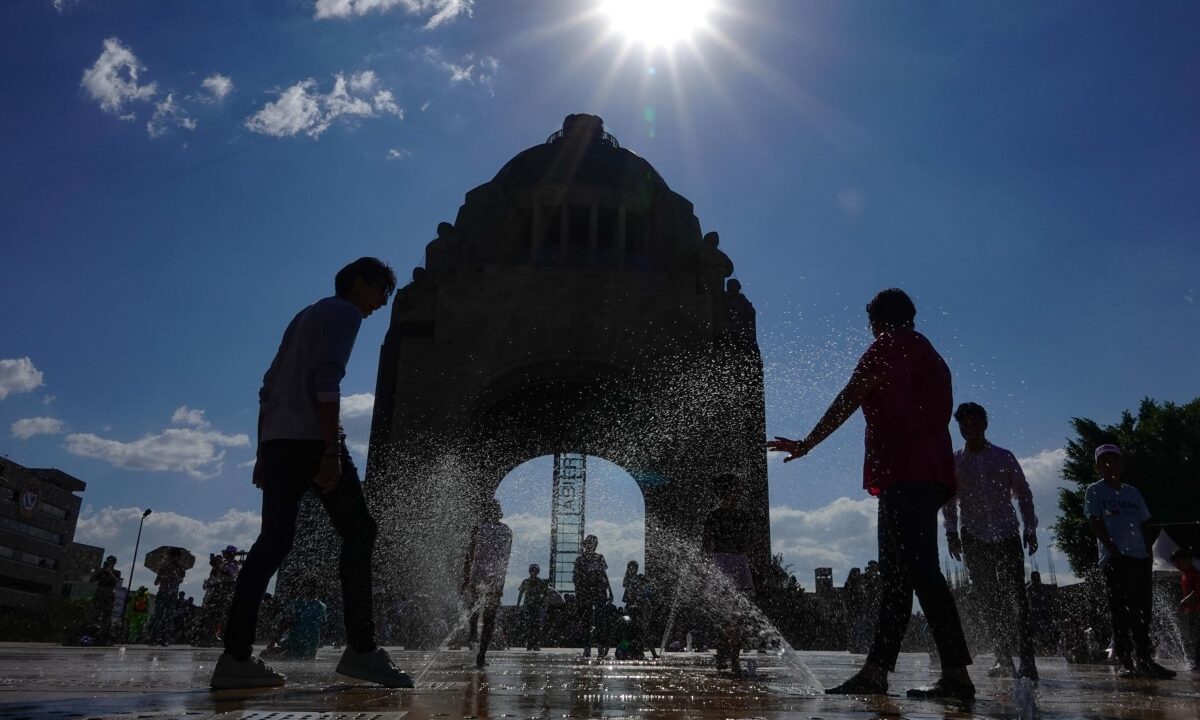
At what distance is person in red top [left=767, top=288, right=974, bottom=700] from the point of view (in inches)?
146

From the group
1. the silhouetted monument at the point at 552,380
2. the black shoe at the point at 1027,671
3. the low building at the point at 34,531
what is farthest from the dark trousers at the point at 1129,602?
the low building at the point at 34,531

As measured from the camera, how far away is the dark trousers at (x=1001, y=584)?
18.3 ft

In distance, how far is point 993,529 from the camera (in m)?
5.76

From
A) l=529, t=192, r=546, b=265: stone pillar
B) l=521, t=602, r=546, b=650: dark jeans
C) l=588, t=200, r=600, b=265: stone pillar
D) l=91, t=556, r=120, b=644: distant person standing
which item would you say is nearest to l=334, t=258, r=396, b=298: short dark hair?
l=521, t=602, r=546, b=650: dark jeans

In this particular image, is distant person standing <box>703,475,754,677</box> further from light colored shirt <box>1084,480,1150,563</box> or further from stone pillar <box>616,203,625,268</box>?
stone pillar <box>616,203,625,268</box>

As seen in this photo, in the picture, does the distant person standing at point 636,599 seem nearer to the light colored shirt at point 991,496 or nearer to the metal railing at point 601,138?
the light colored shirt at point 991,496

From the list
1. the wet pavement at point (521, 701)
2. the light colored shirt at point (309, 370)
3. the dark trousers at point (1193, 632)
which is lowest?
the wet pavement at point (521, 701)

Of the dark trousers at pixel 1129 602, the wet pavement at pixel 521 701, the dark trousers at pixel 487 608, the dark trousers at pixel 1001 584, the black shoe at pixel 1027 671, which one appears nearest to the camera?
the wet pavement at pixel 521 701

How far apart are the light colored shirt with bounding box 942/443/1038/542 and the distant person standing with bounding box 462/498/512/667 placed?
4.30 meters

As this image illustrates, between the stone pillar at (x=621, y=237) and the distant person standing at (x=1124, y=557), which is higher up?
the stone pillar at (x=621, y=237)

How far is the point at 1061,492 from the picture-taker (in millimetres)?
29453

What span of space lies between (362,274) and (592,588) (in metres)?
7.85

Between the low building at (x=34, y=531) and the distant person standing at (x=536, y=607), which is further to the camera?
the low building at (x=34, y=531)

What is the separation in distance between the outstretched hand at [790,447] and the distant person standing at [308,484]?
202cm
